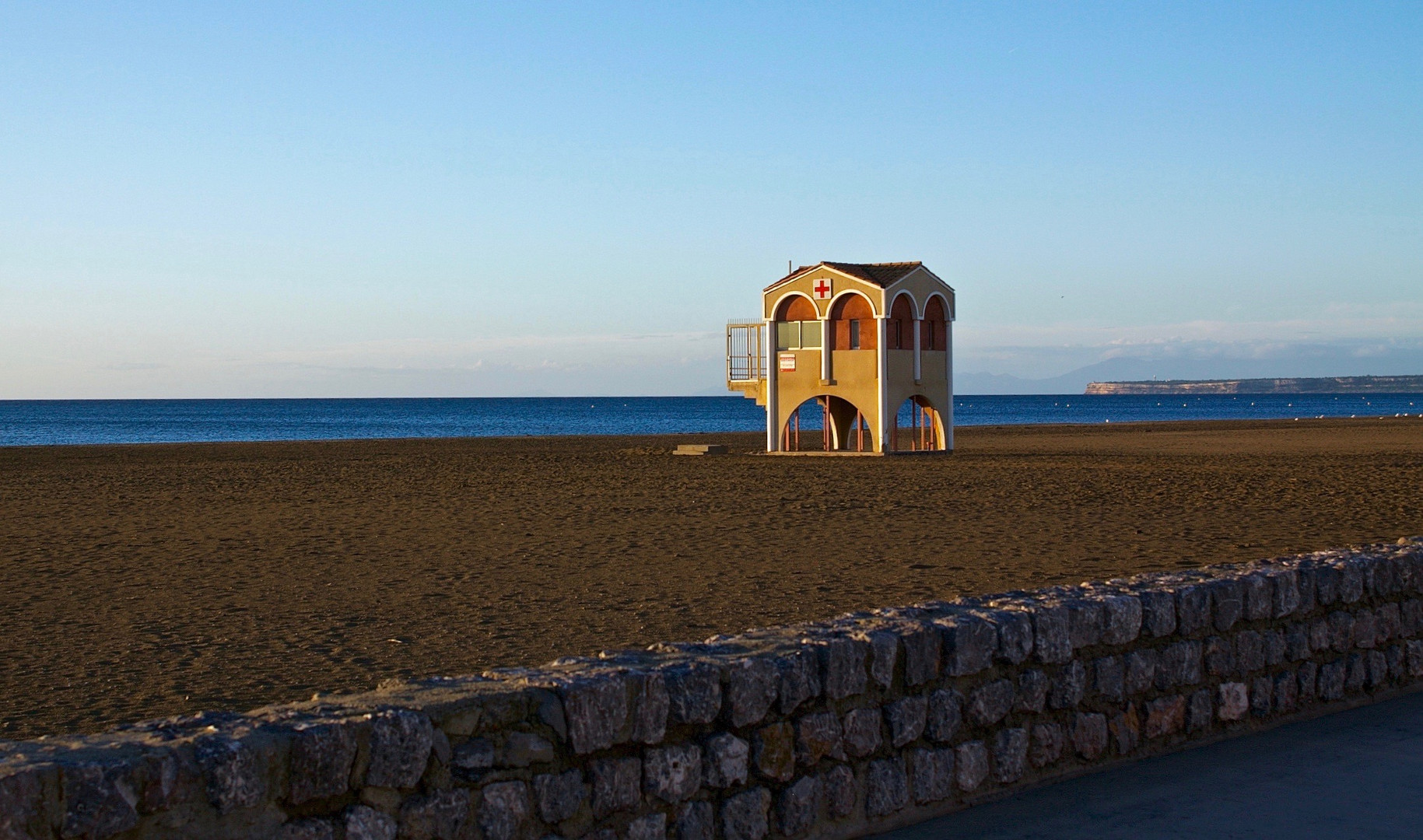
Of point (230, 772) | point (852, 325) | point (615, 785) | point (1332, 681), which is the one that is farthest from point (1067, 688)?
point (852, 325)

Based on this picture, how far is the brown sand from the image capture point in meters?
8.35

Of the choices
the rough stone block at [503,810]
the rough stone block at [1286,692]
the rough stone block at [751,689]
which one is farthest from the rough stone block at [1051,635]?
the rough stone block at [503,810]

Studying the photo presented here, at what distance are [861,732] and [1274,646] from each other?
2864 mm

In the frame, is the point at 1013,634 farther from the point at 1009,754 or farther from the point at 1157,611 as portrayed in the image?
the point at 1157,611

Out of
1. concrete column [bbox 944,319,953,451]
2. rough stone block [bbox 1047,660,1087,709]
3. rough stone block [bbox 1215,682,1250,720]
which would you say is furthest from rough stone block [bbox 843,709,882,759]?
concrete column [bbox 944,319,953,451]

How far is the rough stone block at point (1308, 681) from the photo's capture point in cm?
686

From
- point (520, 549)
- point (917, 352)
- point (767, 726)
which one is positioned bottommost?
point (520, 549)

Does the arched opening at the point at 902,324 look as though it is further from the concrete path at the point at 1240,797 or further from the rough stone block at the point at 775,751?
the rough stone block at the point at 775,751

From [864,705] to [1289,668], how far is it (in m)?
3.01

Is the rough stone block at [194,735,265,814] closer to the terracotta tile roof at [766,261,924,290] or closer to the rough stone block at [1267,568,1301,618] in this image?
the rough stone block at [1267,568,1301,618]

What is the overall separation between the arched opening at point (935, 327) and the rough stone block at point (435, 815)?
29.3 metres

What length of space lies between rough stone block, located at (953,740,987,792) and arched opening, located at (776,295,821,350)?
26425 mm

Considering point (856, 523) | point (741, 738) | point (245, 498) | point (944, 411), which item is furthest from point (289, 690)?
point (944, 411)

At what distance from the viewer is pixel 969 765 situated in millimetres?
5418
